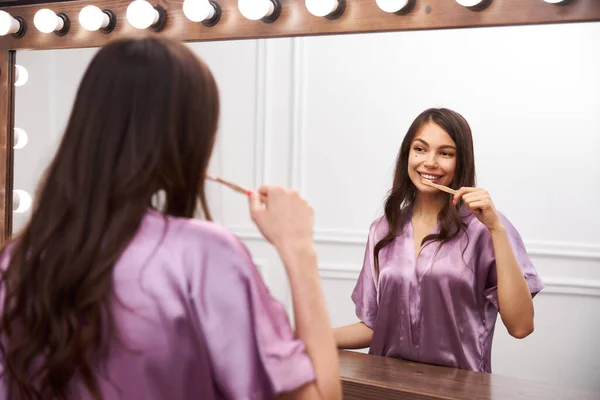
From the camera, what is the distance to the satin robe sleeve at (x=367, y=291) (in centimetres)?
104

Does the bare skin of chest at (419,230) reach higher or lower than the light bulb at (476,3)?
lower

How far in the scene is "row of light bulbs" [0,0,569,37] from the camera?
1044 millimetres

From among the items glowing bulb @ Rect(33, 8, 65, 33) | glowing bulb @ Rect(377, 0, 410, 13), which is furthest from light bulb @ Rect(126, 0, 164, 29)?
glowing bulb @ Rect(377, 0, 410, 13)

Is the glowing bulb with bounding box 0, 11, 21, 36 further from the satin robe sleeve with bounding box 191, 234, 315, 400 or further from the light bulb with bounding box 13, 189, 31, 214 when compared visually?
the satin robe sleeve with bounding box 191, 234, 315, 400

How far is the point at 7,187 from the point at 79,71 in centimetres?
30

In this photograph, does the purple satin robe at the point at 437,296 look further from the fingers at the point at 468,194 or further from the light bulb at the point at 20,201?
the light bulb at the point at 20,201

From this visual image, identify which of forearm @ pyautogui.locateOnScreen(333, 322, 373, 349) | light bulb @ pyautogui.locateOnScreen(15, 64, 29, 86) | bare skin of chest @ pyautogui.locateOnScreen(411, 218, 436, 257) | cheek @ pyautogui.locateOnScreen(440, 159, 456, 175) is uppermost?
light bulb @ pyautogui.locateOnScreen(15, 64, 29, 86)

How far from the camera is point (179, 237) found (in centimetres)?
52

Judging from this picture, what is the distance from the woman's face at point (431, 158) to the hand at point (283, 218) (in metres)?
0.42

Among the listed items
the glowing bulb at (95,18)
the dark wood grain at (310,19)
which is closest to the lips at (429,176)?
the dark wood grain at (310,19)

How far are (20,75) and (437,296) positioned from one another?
0.92 metres

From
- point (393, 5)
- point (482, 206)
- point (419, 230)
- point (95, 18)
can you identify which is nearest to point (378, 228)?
point (419, 230)

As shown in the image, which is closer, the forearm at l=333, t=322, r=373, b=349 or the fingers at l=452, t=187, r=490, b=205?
the fingers at l=452, t=187, r=490, b=205

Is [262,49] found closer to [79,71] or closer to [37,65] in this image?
[79,71]
